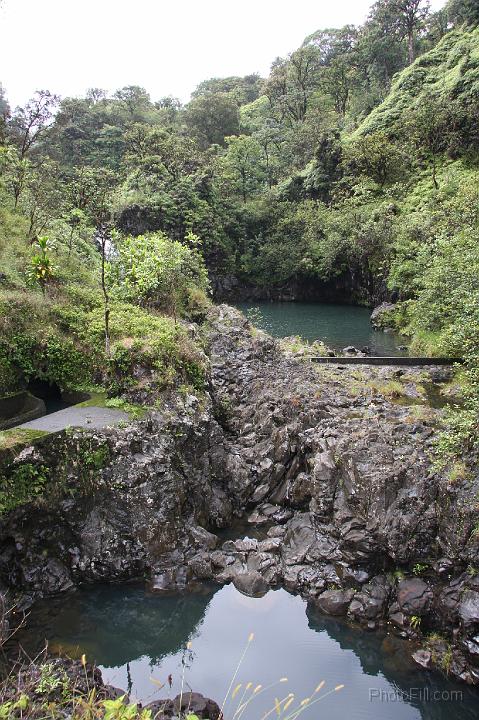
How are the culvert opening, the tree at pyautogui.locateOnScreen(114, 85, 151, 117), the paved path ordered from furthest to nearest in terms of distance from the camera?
the tree at pyautogui.locateOnScreen(114, 85, 151, 117), the culvert opening, the paved path

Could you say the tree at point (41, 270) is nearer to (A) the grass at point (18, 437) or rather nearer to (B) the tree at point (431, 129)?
(A) the grass at point (18, 437)

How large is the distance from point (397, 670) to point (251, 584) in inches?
118

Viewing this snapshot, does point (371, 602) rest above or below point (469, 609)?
below

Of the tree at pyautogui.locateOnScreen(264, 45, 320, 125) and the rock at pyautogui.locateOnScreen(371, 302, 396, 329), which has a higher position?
the tree at pyautogui.locateOnScreen(264, 45, 320, 125)

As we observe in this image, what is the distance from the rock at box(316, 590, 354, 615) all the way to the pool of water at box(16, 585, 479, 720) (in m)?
0.18

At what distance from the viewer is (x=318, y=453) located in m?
11.6

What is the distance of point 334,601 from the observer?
9031mm

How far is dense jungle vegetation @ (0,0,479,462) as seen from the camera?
506 inches

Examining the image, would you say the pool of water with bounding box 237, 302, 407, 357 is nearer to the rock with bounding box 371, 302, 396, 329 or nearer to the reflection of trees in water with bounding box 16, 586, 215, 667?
the rock with bounding box 371, 302, 396, 329

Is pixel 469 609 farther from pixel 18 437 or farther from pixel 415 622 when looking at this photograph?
pixel 18 437

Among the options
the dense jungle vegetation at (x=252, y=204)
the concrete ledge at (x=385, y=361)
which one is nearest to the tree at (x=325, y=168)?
the dense jungle vegetation at (x=252, y=204)

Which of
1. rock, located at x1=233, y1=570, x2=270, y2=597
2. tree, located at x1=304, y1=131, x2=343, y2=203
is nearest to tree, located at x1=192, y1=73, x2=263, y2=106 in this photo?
tree, located at x1=304, y1=131, x2=343, y2=203

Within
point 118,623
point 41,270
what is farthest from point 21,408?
point 118,623

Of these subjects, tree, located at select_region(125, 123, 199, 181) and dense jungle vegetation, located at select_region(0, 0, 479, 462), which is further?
tree, located at select_region(125, 123, 199, 181)
